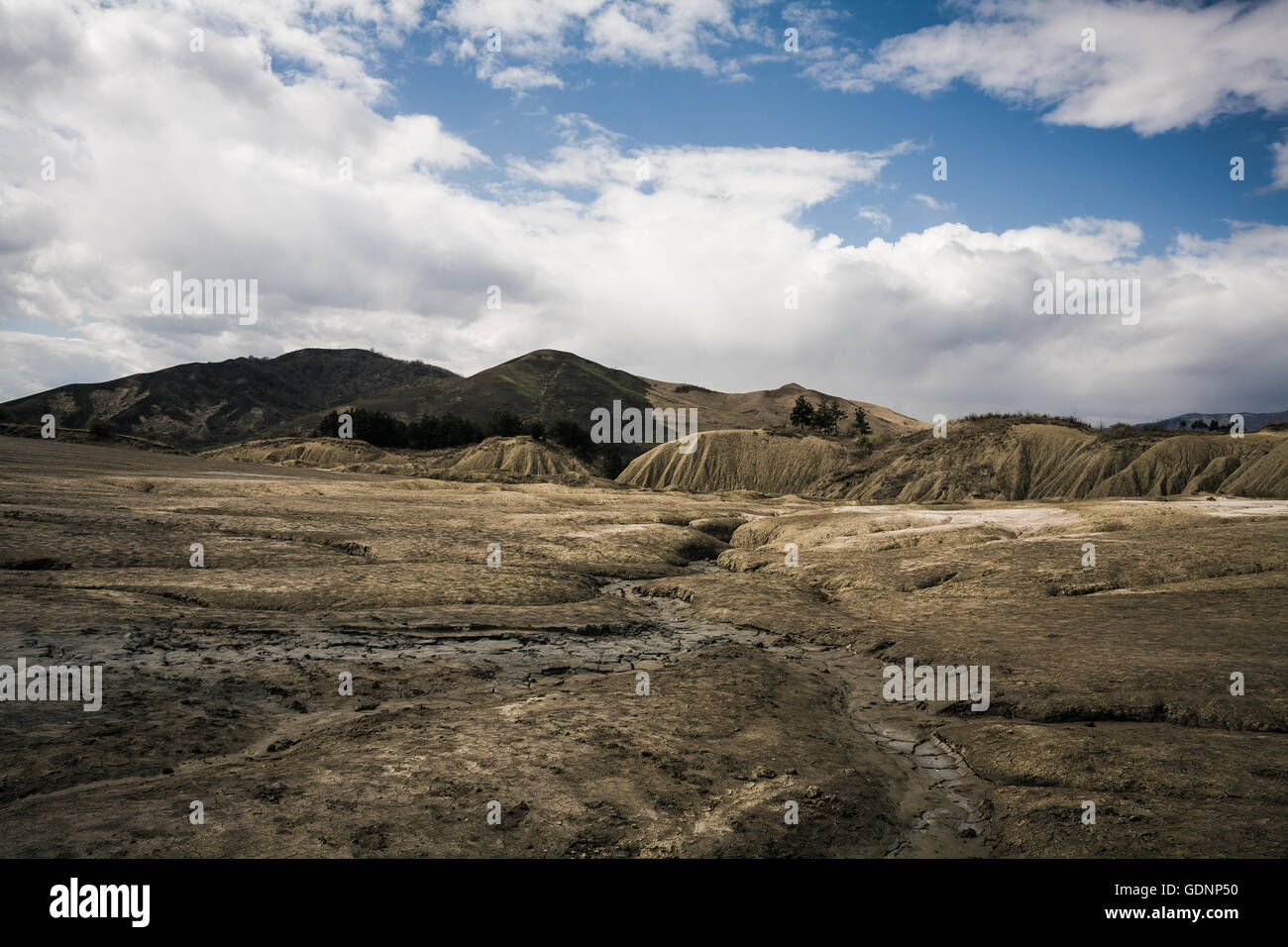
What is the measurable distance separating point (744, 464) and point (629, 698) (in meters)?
72.9

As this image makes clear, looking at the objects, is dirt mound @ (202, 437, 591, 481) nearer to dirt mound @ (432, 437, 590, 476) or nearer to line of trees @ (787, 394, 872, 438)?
dirt mound @ (432, 437, 590, 476)

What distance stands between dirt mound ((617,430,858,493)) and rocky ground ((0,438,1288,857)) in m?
53.6

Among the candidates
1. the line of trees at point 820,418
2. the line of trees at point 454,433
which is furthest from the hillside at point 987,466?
the line of trees at point 820,418

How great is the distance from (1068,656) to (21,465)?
167ft

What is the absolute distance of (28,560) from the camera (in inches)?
667

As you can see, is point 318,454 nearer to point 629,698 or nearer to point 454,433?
point 454,433

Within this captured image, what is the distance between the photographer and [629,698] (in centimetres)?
1056

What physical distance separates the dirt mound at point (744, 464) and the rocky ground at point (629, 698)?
2110 inches

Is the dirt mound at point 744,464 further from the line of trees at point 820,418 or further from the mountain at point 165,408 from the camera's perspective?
the mountain at point 165,408

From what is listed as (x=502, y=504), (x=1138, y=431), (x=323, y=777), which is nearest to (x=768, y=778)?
(x=323, y=777)

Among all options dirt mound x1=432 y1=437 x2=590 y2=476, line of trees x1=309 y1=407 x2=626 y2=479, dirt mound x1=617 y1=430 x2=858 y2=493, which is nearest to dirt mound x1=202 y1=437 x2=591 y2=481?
dirt mound x1=432 y1=437 x2=590 y2=476

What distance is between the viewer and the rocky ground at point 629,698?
647 cm
